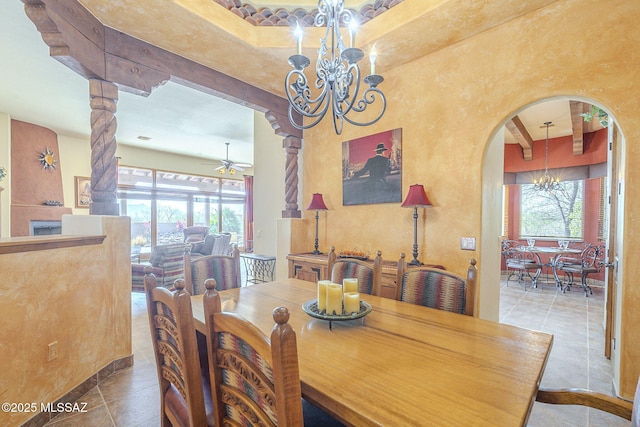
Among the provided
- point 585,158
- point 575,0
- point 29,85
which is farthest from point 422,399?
point 585,158

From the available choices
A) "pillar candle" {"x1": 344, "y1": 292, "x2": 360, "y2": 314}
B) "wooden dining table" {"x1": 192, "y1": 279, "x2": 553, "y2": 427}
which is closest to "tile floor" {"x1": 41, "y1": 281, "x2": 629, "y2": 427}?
Answer: "wooden dining table" {"x1": 192, "y1": 279, "x2": 553, "y2": 427}

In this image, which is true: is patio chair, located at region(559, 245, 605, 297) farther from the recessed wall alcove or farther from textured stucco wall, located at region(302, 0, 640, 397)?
the recessed wall alcove

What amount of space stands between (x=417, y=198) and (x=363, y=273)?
1047 mm

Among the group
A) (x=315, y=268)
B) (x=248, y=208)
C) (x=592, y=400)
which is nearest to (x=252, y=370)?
(x=592, y=400)

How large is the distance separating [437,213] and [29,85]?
5729mm

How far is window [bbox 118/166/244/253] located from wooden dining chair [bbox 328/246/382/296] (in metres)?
7.12

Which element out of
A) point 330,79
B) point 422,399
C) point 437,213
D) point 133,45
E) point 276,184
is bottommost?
point 422,399

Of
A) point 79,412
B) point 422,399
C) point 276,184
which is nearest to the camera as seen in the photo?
point 422,399

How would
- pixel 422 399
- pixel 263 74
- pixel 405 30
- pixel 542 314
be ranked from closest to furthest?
1. pixel 422 399
2. pixel 405 30
3. pixel 263 74
4. pixel 542 314

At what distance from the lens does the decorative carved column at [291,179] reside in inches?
162

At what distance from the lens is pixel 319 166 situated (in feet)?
13.2

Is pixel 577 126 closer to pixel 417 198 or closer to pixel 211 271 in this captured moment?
pixel 417 198

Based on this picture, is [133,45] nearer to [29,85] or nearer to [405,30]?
[405,30]

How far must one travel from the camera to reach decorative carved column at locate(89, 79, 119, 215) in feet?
7.97
